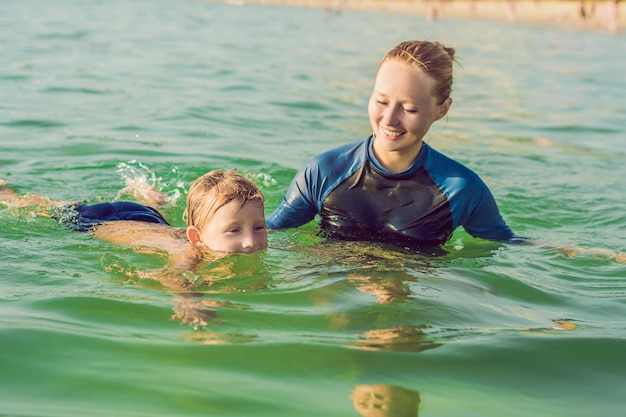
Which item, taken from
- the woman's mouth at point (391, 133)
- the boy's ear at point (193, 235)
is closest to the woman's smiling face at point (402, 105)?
the woman's mouth at point (391, 133)

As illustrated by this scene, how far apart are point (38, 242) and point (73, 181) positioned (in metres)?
2.23

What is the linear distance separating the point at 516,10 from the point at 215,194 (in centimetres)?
5912

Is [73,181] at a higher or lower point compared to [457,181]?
lower

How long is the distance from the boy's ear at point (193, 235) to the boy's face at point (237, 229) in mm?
140

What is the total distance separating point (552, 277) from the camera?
17.7 ft

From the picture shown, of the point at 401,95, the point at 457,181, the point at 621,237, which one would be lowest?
the point at 621,237

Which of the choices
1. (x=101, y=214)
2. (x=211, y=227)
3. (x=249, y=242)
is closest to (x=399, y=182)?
(x=249, y=242)

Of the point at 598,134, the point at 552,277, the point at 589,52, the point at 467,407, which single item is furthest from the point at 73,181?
the point at 589,52

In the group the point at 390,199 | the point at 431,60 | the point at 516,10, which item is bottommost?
the point at 390,199

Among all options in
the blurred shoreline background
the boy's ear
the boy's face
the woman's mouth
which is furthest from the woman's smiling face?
the blurred shoreline background

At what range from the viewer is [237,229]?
188 inches

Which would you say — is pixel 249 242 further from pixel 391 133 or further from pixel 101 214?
pixel 101 214

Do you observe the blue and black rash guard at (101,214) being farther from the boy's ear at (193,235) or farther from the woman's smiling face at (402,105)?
the woman's smiling face at (402,105)

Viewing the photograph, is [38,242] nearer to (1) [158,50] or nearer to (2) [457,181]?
(2) [457,181]
